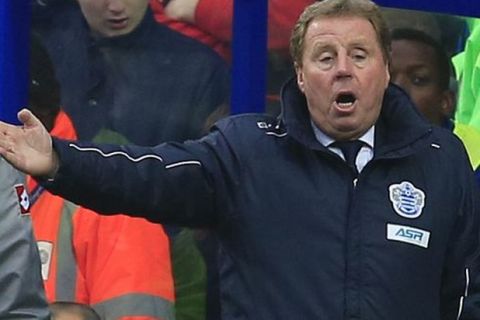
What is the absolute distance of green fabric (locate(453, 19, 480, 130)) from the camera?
4.62 meters

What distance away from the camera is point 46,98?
439 cm

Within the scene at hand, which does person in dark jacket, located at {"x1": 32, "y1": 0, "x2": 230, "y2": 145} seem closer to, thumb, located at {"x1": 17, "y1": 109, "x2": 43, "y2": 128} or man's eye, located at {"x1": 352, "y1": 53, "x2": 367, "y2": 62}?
man's eye, located at {"x1": 352, "y1": 53, "x2": 367, "y2": 62}

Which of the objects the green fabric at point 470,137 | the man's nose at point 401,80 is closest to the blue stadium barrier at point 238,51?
the man's nose at point 401,80

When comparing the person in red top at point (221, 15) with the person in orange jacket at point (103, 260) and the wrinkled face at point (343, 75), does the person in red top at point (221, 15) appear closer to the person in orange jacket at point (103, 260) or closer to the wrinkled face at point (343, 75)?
the person in orange jacket at point (103, 260)

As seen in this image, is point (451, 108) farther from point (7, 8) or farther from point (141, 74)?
point (7, 8)

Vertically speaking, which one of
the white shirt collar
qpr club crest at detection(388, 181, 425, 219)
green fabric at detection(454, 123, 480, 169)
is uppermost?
the white shirt collar

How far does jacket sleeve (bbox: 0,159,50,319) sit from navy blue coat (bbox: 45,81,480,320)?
0.14 metres

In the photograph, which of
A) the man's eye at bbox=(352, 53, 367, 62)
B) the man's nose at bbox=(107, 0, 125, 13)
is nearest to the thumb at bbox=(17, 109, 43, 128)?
the man's eye at bbox=(352, 53, 367, 62)

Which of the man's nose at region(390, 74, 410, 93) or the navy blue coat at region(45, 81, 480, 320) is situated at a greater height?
the man's nose at region(390, 74, 410, 93)

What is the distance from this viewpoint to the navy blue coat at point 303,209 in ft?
11.5

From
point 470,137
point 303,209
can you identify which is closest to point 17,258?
point 303,209

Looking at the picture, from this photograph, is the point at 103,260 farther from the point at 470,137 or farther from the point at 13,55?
the point at 470,137

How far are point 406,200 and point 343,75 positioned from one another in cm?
34

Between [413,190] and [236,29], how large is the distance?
0.89 meters
